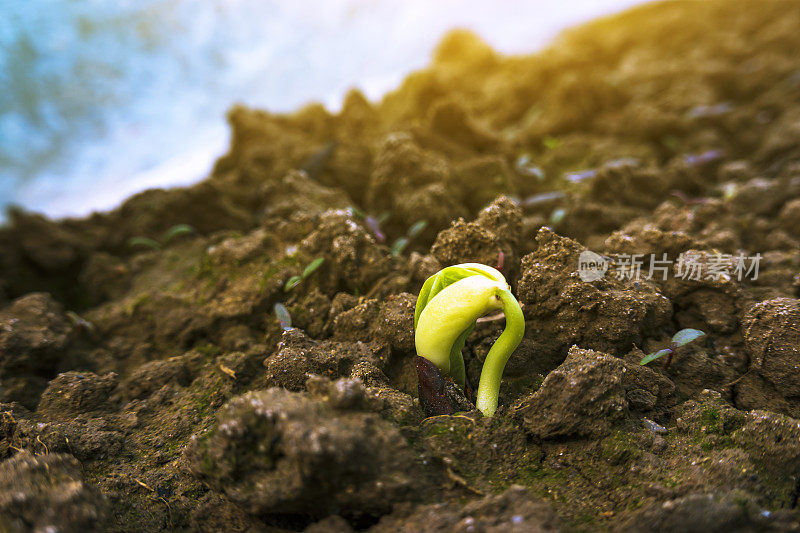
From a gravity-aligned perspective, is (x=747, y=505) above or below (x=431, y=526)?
below

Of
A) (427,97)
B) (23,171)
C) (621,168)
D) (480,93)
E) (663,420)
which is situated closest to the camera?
(663,420)

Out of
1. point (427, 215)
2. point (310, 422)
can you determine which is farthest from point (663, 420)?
point (427, 215)

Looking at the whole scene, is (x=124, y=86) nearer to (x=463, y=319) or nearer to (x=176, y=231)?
(x=176, y=231)

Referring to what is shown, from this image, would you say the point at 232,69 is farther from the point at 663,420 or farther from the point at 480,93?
the point at 663,420

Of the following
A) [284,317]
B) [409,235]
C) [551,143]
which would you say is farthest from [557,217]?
[284,317]

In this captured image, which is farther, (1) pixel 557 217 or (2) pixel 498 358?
(1) pixel 557 217

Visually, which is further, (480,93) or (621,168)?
(480,93)

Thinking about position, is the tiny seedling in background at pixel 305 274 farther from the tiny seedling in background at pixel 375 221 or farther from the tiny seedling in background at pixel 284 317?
the tiny seedling in background at pixel 375 221
